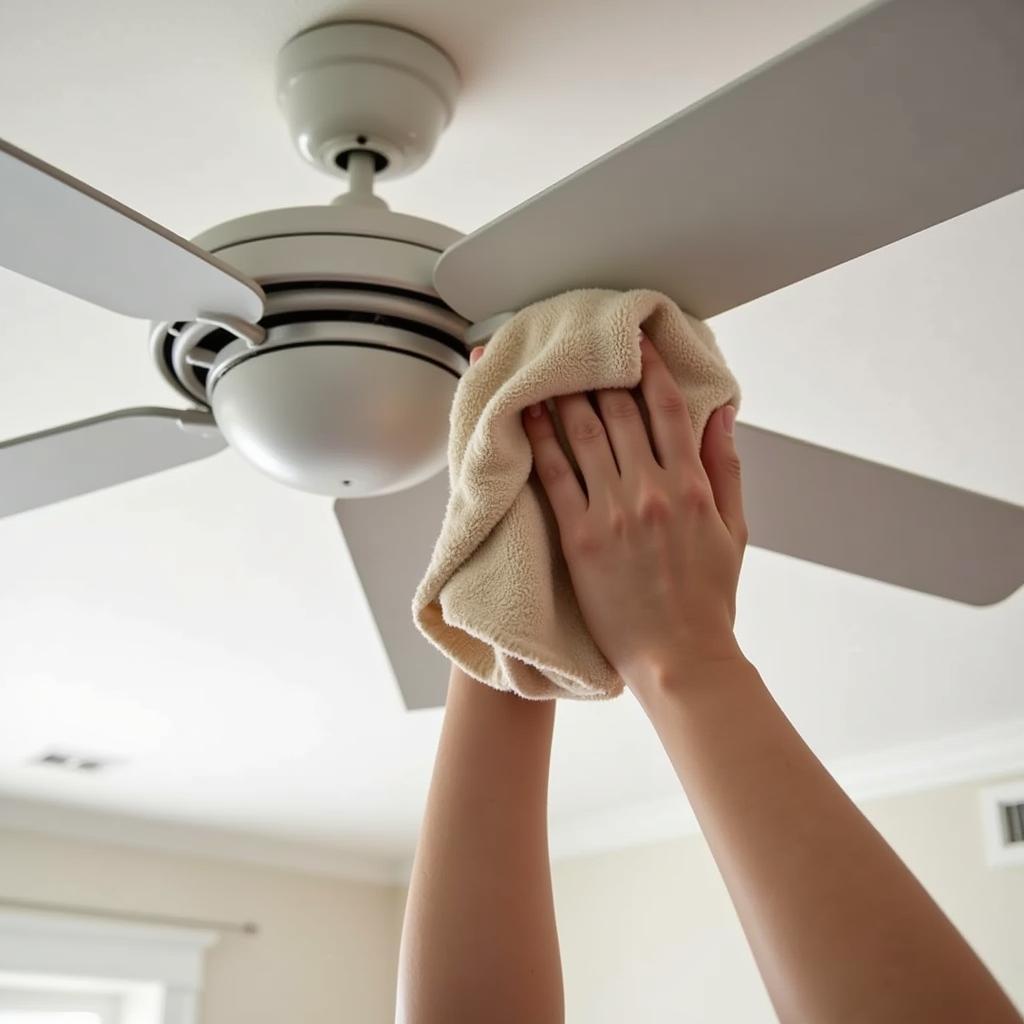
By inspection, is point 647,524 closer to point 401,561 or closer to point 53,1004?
point 401,561

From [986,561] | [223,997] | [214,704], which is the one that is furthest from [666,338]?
[223,997]

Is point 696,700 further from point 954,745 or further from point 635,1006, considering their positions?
point 635,1006

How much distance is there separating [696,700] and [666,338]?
0.98 feet

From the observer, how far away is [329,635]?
7.07 ft

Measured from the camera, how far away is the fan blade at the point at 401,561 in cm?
104

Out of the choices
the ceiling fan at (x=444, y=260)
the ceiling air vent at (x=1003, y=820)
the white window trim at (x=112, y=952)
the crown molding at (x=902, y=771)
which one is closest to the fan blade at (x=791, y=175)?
the ceiling fan at (x=444, y=260)

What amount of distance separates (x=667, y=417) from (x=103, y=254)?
13.7 inches

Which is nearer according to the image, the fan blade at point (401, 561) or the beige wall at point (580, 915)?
the fan blade at point (401, 561)

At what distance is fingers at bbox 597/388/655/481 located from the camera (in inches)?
24.5

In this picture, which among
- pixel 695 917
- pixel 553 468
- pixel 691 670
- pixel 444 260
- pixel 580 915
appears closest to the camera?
pixel 691 670

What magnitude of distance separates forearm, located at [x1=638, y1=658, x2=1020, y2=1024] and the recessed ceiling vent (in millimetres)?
2553

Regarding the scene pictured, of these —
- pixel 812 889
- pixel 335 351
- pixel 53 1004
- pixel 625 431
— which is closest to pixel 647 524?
pixel 625 431

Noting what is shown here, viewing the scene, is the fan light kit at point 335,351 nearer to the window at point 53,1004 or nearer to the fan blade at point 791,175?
the fan blade at point 791,175

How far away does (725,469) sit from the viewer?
68 cm
